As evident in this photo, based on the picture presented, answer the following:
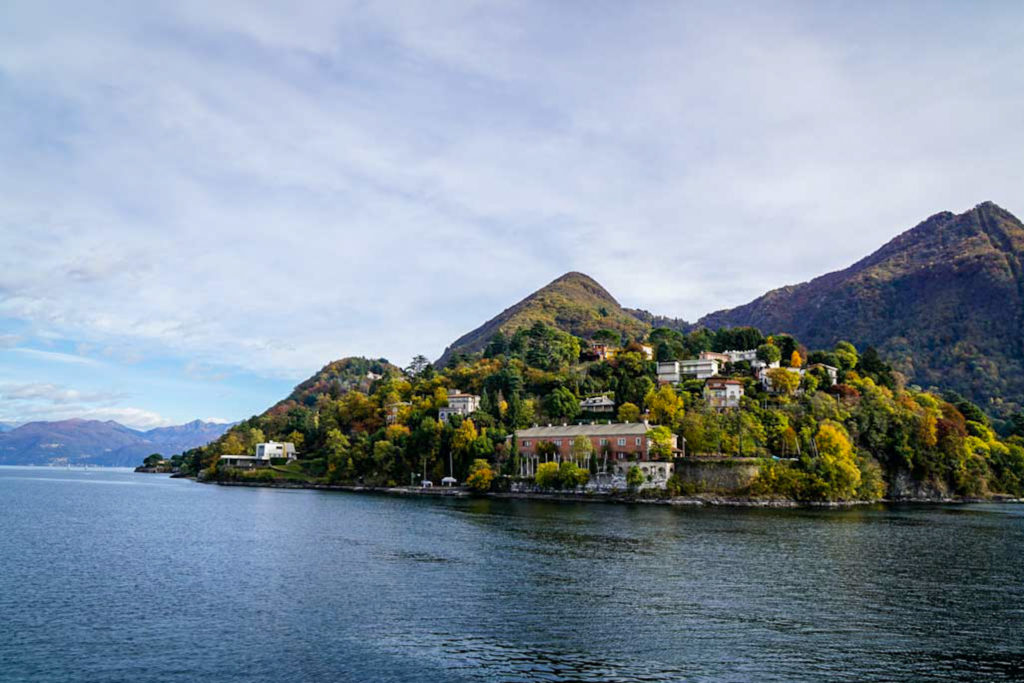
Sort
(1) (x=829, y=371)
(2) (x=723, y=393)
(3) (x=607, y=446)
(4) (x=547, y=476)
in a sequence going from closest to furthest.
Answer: (4) (x=547, y=476), (3) (x=607, y=446), (2) (x=723, y=393), (1) (x=829, y=371)

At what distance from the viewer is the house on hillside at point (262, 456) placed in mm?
166500

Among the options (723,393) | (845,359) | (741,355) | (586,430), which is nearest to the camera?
(586,430)

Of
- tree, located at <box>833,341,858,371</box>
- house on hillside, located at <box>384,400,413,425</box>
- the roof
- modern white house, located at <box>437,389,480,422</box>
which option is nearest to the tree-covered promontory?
house on hillside, located at <box>384,400,413,425</box>

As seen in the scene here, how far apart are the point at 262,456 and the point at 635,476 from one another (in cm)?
10511

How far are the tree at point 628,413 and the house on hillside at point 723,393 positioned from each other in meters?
13.2

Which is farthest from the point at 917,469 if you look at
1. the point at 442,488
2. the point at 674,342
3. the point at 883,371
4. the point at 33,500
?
the point at 33,500

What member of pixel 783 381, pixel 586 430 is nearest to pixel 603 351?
pixel 783 381

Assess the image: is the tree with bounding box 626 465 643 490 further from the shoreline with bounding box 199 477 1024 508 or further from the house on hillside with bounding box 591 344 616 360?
the house on hillside with bounding box 591 344 616 360

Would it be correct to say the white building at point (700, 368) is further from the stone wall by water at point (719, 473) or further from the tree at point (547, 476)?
the tree at point (547, 476)

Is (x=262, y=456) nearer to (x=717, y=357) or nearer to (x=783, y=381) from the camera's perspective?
(x=717, y=357)

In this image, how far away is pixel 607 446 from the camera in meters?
110

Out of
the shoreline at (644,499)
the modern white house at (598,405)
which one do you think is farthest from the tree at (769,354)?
the shoreline at (644,499)

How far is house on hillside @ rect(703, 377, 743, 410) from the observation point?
394ft

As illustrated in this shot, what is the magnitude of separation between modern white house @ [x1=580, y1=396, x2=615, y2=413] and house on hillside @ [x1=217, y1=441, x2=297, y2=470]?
79.5 metres
